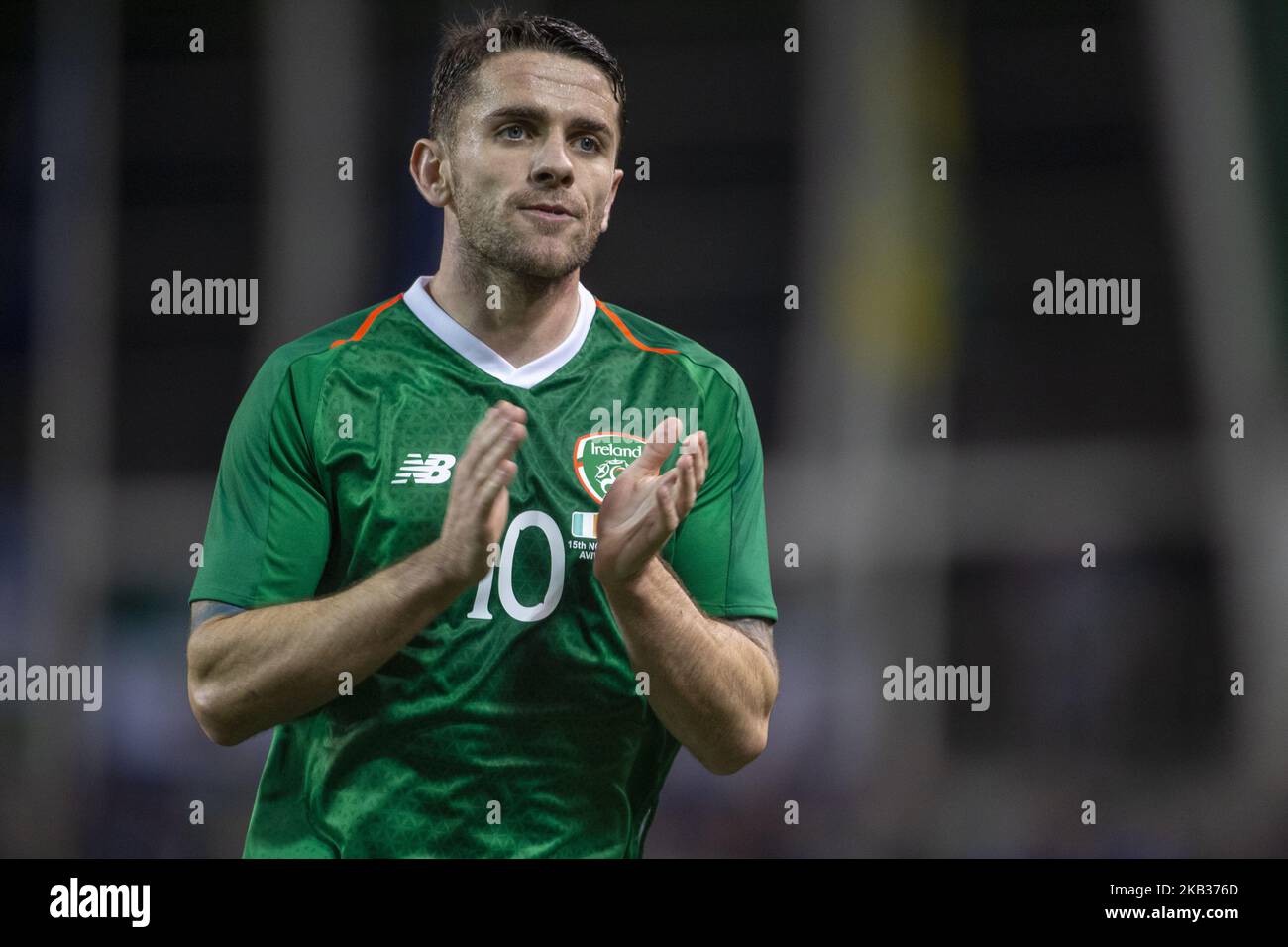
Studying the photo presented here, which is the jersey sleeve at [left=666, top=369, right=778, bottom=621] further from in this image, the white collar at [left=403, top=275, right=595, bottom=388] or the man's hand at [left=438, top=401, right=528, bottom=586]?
the man's hand at [left=438, top=401, right=528, bottom=586]

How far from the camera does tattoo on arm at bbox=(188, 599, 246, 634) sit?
302 cm

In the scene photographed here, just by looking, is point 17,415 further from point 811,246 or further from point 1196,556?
point 1196,556

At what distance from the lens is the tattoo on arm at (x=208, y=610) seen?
302 centimetres

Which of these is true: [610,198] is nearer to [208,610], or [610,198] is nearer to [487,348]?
[487,348]

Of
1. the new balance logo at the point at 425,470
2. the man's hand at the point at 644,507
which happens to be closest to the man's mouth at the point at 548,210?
the new balance logo at the point at 425,470

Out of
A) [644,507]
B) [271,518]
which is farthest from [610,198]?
[271,518]

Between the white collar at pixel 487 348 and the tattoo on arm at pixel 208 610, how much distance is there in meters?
0.76

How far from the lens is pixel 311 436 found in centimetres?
304

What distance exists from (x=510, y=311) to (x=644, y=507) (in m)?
0.74

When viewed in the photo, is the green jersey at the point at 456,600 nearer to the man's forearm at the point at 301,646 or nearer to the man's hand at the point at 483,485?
the man's forearm at the point at 301,646

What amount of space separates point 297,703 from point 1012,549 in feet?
6.79

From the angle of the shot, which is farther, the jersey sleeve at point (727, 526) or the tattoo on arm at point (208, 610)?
the jersey sleeve at point (727, 526)

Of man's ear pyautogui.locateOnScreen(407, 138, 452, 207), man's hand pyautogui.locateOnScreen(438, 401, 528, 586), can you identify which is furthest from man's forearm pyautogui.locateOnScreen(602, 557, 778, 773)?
man's ear pyautogui.locateOnScreen(407, 138, 452, 207)

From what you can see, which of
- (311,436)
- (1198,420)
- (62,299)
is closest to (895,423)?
(1198,420)
